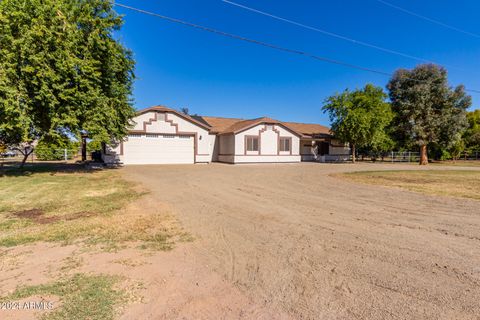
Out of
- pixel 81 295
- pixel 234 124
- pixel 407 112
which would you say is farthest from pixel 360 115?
pixel 81 295

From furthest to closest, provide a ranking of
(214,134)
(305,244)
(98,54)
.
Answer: (214,134) → (98,54) → (305,244)

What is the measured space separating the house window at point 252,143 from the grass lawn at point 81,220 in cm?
1754

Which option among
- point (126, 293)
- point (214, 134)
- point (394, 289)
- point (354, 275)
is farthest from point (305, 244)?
point (214, 134)

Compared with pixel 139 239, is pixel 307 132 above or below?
above

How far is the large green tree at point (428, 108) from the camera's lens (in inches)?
1166

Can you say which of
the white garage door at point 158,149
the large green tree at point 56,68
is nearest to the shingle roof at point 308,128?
the white garage door at point 158,149

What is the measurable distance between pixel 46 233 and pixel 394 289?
5820 mm

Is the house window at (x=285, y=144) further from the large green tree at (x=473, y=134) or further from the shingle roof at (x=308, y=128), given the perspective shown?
the large green tree at (x=473, y=134)

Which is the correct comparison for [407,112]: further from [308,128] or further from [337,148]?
[308,128]

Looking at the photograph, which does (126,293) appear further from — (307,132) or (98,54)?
(307,132)

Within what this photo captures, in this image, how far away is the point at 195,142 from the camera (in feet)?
82.0

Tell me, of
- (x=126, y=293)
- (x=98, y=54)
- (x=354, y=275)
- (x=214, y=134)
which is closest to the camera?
(x=126, y=293)

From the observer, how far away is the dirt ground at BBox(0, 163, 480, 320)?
2732mm

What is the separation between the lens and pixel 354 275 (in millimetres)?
3422
